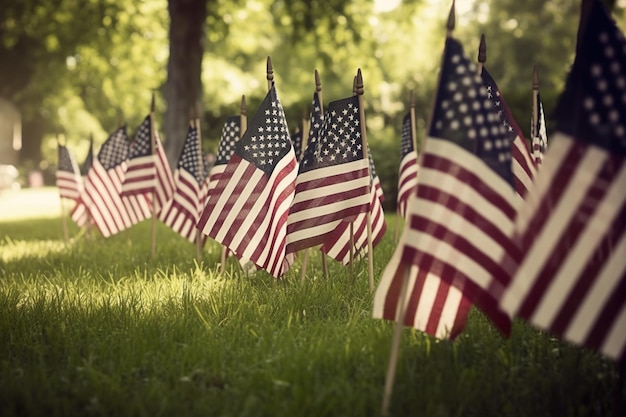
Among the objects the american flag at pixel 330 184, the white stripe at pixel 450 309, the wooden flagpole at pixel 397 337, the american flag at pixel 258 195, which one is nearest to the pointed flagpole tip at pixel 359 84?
the american flag at pixel 330 184

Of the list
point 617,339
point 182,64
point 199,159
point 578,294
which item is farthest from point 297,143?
point 182,64

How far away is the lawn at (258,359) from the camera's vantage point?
3732 millimetres

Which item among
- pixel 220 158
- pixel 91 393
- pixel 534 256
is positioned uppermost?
pixel 220 158

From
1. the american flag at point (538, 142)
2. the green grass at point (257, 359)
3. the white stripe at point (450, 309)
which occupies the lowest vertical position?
the green grass at point (257, 359)

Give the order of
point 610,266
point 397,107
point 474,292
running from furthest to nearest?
point 397,107, point 474,292, point 610,266

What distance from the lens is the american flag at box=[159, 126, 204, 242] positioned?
9016mm

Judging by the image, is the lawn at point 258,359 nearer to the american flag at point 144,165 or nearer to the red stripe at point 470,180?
the red stripe at point 470,180

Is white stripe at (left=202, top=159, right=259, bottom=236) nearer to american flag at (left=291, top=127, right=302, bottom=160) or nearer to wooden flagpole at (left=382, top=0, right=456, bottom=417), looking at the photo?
american flag at (left=291, top=127, right=302, bottom=160)

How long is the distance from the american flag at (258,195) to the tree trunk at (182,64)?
37.3ft

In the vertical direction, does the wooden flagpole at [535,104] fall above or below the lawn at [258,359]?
above

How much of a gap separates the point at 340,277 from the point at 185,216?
304 centimetres

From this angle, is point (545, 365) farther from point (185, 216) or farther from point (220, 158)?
point (185, 216)

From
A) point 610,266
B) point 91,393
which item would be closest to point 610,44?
point 610,266

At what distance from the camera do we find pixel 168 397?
3.86m
